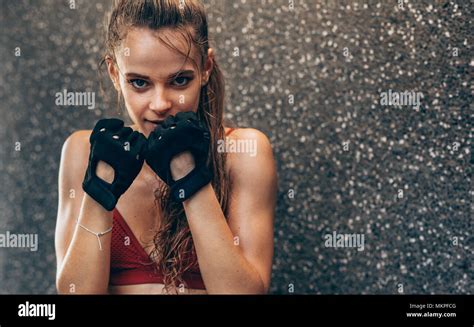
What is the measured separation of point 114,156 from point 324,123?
36 centimetres

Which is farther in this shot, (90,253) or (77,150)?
(77,150)

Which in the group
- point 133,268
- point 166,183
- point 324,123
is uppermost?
point 324,123

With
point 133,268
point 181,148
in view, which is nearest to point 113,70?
point 181,148

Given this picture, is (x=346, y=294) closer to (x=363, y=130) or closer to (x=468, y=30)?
(x=363, y=130)

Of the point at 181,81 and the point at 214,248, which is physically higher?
the point at 181,81

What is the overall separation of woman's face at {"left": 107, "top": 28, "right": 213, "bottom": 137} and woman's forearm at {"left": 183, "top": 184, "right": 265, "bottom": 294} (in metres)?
0.12

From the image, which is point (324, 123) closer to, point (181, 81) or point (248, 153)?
point (248, 153)

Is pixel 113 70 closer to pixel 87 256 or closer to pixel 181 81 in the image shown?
pixel 181 81

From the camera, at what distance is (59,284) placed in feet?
3.05

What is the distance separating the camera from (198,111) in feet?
3.25

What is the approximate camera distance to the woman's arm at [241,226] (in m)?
0.89

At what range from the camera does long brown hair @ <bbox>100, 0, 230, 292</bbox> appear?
0.91 meters

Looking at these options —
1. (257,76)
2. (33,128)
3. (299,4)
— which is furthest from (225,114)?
(33,128)

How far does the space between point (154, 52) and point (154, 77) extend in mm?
33
